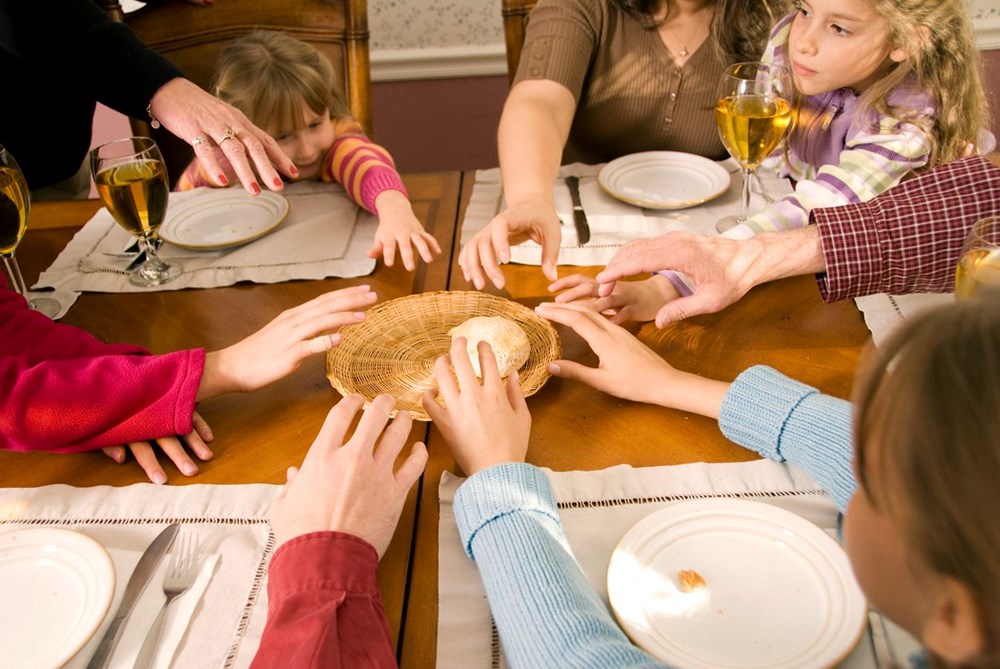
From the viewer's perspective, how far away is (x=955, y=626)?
42cm

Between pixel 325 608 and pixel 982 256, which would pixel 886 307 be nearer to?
pixel 982 256

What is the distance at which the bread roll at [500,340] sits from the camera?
0.95 meters

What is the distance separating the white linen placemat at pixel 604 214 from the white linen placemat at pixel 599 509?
18.9 inches

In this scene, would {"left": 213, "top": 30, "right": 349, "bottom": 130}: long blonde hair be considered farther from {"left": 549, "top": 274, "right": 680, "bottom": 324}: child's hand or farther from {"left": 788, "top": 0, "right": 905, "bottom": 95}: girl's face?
{"left": 788, "top": 0, "right": 905, "bottom": 95}: girl's face

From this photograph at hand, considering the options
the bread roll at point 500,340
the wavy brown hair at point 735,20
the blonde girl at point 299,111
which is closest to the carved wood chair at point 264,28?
the blonde girl at point 299,111

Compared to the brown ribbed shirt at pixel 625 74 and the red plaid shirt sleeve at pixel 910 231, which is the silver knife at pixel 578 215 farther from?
the red plaid shirt sleeve at pixel 910 231

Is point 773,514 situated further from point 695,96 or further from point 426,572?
point 695,96

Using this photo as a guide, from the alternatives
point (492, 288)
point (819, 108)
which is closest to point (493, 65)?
point (819, 108)

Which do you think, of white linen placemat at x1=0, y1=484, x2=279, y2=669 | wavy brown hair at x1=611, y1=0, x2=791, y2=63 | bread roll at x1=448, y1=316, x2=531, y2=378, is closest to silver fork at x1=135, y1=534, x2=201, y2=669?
white linen placemat at x1=0, y1=484, x2=279, y2=669

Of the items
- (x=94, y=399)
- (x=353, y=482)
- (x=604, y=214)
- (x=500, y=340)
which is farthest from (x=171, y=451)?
(x=604, y=214)

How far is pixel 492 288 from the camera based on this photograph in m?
1.16

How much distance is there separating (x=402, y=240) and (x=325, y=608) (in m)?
0.69

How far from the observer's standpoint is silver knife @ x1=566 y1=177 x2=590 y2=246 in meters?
1.26

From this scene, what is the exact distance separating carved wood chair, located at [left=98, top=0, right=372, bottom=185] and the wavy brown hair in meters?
0.59
